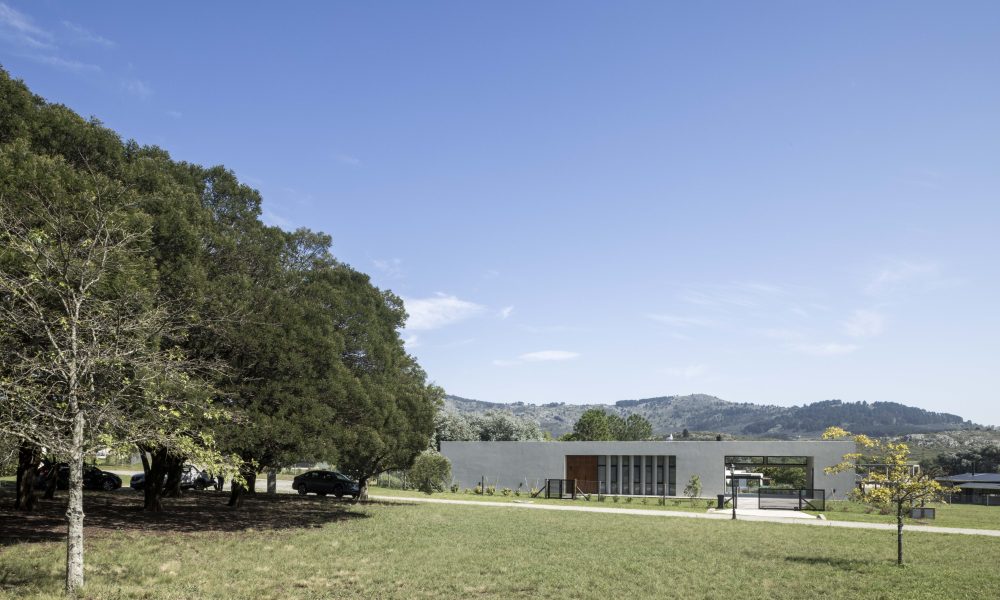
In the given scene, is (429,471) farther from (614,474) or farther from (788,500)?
(788,500)

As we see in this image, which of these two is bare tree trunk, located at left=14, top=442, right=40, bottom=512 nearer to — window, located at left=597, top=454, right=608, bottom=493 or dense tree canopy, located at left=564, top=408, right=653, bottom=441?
window, located at left=597, top=454, right=608, bottom=493

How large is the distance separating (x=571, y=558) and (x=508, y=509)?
16121 millimetres

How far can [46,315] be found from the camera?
1330cm

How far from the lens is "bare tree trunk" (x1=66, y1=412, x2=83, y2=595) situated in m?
11.8

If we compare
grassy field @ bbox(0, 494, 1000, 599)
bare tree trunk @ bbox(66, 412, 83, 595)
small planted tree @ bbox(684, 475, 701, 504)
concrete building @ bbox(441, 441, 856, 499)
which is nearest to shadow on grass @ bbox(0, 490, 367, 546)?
grassy field @ bbox(0, 494, 1000, 599)

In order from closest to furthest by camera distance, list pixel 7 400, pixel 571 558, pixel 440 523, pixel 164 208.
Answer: pixel 7 400
pixel 571 558
pixel 164 208
pixel 440 523

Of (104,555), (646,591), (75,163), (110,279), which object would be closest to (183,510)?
(104,555)

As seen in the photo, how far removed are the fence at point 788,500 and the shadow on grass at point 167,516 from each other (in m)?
22.1

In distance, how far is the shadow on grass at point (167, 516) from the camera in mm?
19625

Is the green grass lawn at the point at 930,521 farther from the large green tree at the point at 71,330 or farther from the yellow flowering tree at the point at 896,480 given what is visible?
the large green tree at the point at 71,330

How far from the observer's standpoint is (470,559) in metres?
17.4

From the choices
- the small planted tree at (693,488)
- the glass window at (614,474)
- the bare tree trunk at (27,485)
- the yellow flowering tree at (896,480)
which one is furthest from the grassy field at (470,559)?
the glass window at (614,474)

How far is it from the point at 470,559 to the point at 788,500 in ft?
89.6

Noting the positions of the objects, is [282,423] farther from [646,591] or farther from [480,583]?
[646,591]
